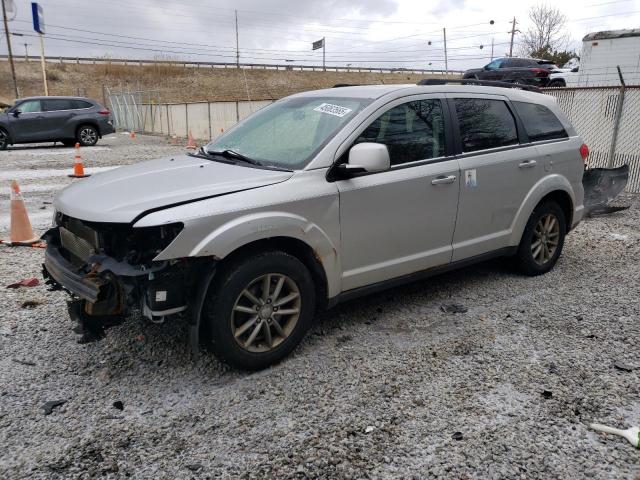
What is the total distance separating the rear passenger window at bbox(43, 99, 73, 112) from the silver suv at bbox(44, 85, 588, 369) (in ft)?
53.0

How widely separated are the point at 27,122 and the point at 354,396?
58.9ft

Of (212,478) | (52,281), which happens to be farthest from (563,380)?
(52,281)

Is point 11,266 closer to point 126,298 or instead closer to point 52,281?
point 52,281

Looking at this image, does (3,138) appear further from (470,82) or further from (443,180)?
(443,180)

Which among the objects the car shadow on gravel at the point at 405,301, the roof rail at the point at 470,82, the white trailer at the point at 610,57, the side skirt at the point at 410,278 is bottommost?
the car shadow on gravel at the point at 405,301

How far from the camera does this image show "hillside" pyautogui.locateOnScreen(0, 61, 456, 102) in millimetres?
59750

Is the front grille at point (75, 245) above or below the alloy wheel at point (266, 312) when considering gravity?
above

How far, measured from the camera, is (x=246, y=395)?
3133 millimetres

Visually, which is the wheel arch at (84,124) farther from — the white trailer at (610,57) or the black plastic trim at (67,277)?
the white trailer at (610,57)

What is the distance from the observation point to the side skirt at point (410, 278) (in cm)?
375

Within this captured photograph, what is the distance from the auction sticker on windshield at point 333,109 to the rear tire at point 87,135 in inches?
663

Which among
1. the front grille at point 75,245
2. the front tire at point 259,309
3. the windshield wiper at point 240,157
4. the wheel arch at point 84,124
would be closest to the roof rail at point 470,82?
the windshield wiper at point 240,157

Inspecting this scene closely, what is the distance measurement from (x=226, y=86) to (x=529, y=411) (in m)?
72.7

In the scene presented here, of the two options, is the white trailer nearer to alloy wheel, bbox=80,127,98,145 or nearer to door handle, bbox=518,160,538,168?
door handle, bbox=518,160,538,168
